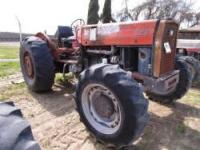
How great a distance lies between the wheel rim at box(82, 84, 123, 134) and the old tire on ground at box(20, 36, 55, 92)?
1.86 meters

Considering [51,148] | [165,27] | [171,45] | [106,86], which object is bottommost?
[51,148]

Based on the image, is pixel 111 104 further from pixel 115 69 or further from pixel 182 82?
pixel 182 82

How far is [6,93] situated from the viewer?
19.3 ft

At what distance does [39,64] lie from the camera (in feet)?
17.7

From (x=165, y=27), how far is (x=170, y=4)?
30618 millimetres

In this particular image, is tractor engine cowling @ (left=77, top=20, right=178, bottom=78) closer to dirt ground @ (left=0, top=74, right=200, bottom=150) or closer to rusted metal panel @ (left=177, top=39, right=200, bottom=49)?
dirt ground @ (left=0, top=74, right=200, bottom=150)

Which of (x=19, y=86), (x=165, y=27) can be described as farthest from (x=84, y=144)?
(x=19, y=86)

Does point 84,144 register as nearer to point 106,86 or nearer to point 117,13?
point 106,86

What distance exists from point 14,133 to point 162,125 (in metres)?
3.18

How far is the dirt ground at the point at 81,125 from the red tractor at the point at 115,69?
236mm

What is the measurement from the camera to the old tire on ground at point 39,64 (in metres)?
5.42

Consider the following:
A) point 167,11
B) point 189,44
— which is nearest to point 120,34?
point 189,44

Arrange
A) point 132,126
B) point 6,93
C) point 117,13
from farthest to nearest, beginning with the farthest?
point 117,13, point 6,93, point 132,126

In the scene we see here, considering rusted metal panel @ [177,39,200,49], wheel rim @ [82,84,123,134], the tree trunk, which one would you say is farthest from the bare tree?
wheel rim @ [82,84,123,134]
